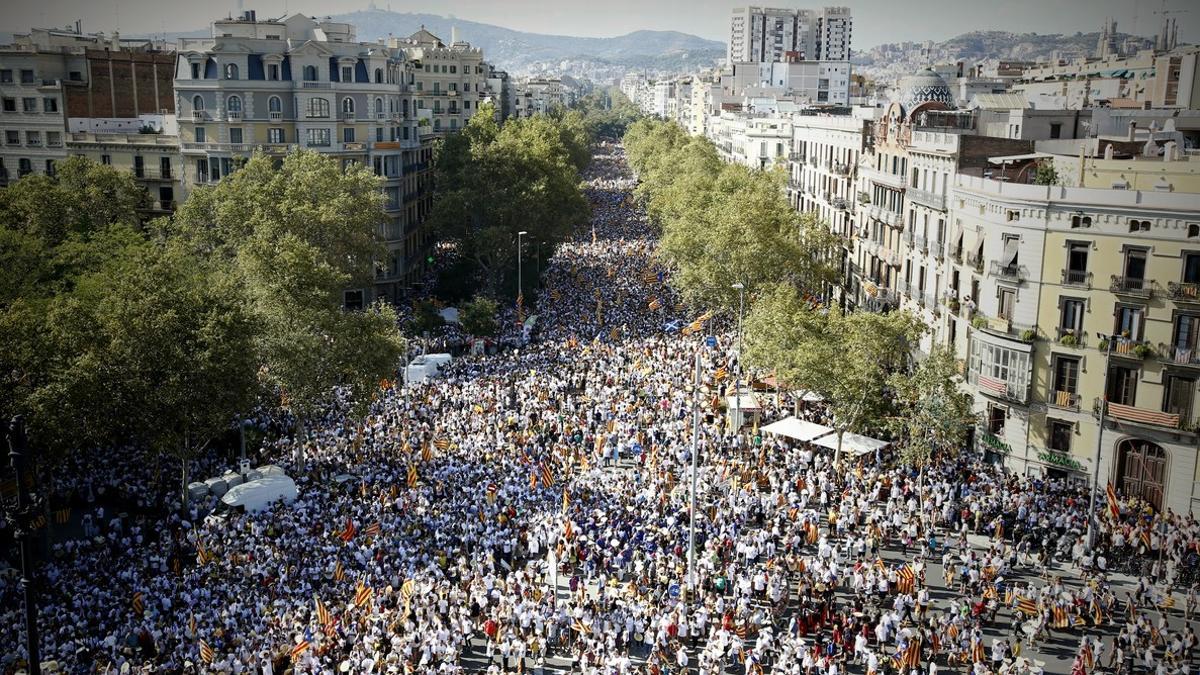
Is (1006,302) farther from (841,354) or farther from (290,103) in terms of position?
(290,103)

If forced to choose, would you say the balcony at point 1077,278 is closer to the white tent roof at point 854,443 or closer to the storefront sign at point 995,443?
the storefront sign at point 995,443

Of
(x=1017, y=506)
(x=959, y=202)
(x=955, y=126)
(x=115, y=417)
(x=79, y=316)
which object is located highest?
(x=955, y=126)

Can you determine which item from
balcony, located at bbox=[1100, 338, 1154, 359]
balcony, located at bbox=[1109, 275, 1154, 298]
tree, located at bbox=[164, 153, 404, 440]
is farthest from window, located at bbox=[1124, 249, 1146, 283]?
tree, located at bbox=[164, 153, 404, 440]

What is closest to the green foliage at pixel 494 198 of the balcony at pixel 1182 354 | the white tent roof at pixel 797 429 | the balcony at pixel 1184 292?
the white tent roof at pixel 797 429

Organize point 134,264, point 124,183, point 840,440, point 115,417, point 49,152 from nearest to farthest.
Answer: point 115,417, point 840,440, point 134,264, point 124,183, point 49,152

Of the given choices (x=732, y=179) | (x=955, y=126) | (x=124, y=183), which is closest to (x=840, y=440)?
(x=955, y=126)

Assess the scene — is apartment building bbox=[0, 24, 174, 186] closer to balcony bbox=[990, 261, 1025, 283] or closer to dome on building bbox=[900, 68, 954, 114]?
dome on building bbox=[900, 68, 954, 114]

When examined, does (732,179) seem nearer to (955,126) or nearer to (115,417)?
(955,126)

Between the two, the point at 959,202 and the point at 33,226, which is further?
the point at 33,226
